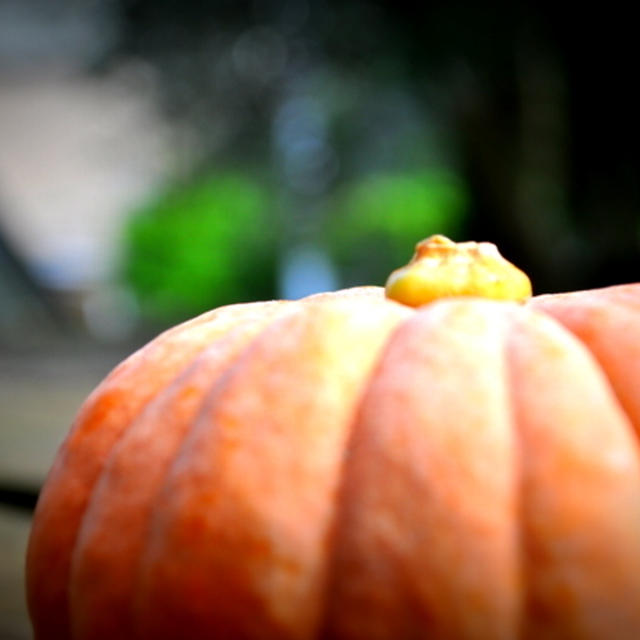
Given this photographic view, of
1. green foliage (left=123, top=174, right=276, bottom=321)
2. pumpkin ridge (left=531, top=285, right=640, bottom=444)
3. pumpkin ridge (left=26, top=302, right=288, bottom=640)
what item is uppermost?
pumpkin ridge (left=531, top=285, right=640, bottom=444)

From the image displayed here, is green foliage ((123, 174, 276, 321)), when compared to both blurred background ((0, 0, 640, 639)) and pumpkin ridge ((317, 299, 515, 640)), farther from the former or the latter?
pumpkin ridge ((317, 299, 515, 640))

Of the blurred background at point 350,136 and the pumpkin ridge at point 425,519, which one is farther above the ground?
the pumpkin ridge at point 425,519

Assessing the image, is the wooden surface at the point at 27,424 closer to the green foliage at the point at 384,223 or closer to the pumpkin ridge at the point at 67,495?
the pumpkin ridge at the point at 67,495

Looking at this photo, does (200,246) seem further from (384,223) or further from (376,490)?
(376,490)

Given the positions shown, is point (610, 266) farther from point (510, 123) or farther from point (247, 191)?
point (247, 191)

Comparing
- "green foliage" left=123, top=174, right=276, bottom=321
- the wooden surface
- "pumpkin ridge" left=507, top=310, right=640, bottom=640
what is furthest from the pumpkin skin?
"green foliage" left=123, top=174, right=276, bottom=321

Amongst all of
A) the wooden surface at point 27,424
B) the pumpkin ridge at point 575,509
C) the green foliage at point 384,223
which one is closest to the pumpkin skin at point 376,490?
the pumpkin ridge at point 575,509

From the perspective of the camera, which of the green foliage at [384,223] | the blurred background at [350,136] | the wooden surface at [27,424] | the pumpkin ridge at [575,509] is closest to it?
the pumpkin ridge at [575,509]
